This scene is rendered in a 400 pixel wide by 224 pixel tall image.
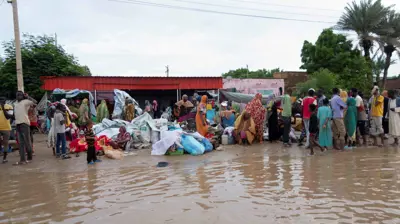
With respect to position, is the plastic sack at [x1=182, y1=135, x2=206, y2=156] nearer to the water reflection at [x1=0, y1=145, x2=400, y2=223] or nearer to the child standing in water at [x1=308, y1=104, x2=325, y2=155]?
the water reflection at [x1=0, y1=145, x2=400, y2=223]

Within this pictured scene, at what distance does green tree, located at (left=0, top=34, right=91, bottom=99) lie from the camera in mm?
17734

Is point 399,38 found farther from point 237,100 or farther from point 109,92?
point 109,92

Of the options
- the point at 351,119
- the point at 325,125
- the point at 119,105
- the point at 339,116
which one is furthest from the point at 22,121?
the point at 351,119

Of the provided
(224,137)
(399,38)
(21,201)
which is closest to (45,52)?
(224,137)

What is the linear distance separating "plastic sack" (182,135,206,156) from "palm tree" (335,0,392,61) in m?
23.4

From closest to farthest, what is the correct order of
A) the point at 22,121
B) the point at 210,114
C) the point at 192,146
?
the point at 22,121 < the point at 192,146 < the point at 210,114

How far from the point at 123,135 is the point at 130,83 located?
772cm

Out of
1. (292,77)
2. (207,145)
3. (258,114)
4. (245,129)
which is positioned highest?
(292,77)

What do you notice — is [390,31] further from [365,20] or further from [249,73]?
[249,73]

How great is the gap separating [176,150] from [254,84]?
1618 cm

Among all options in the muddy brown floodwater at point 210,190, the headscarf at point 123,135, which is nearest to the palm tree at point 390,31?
the muddy brown floodwater at point 210,190

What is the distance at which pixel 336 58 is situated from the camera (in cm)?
2683

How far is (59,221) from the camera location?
408cm

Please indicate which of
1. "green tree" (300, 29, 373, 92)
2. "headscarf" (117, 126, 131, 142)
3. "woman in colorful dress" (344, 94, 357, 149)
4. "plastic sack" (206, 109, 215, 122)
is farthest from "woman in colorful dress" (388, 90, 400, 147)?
"green tree" (300, 29, 373, 92)
